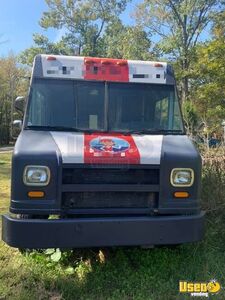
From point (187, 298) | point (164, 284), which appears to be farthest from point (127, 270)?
point (187, 298)

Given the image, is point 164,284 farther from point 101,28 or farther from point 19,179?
point 101,28

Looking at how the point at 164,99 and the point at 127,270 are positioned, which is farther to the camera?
the point at 164,99

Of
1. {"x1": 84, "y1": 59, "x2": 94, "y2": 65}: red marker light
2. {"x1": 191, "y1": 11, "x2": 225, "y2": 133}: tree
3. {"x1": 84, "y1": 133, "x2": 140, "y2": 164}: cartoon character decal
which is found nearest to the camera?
{"x1": 84, "y1": 133, "x2": 140, "y2": 164}: cartoon character decal

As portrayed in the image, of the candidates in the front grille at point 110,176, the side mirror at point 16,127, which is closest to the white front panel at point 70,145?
the front grille at point 110,176

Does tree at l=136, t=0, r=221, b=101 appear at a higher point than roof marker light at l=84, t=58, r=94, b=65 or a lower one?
higher

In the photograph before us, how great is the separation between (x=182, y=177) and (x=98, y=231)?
1.17 metres

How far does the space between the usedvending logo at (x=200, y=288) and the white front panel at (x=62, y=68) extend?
3064 millimetres

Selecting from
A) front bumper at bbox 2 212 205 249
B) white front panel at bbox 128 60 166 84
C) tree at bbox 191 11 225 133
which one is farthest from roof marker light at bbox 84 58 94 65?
tree at bbox 191 11 225 133

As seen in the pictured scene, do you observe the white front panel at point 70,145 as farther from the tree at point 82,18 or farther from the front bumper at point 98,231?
the tree at point 82,18

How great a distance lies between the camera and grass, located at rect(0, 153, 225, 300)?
4984mm

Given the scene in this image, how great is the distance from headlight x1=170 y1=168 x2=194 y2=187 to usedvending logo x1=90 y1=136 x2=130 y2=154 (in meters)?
0.63

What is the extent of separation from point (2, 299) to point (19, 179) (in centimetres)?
128

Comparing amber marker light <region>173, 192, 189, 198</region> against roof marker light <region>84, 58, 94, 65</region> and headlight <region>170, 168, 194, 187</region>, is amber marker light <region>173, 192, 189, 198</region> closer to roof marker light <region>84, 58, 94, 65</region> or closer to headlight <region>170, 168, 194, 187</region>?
headlight <region>170, 168, 194, 187</region>

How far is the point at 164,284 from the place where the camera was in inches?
203
